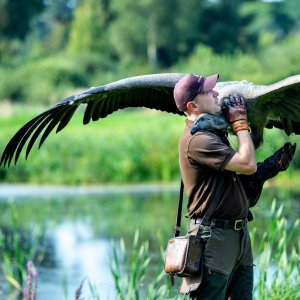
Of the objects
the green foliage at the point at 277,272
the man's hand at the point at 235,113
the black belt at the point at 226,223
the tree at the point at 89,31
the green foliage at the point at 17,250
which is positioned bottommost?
the green foliage at the point at 17,250

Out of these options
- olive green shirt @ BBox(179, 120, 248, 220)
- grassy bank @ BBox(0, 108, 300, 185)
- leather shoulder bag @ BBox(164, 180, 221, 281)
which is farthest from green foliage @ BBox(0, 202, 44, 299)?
grassy bank @ BBox(0, 108, 300, 185)

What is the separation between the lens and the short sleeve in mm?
5641

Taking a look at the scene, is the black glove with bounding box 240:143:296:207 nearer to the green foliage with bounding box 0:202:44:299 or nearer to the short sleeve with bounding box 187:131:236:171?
the short sleeve with bounding box 187:131:236:171

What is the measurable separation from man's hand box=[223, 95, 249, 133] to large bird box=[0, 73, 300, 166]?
0.58m

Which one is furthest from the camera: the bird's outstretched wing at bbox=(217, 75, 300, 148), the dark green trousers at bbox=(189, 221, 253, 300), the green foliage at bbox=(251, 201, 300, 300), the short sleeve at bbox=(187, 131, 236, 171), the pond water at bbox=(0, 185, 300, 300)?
the pond water at bbox=(0, 185, 300, 300)

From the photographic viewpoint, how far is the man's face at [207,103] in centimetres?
572

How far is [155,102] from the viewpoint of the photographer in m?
8.13

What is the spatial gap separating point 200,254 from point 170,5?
56.5 m

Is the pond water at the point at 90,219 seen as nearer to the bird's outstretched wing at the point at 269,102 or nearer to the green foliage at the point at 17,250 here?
the green foliage at the point at 17,250

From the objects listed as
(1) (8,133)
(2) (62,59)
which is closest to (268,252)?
(1) (8,133)

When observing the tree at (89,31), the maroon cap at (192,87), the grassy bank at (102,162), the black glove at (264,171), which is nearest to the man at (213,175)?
the maroon cap at (192,87)

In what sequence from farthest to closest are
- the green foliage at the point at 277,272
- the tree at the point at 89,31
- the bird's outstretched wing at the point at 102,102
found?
the tree at the point at 89,31 < the green foliage at the point at 277,272 < the bird's outstretched wing at the point at 102,102

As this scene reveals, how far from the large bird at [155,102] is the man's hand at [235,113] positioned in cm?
58

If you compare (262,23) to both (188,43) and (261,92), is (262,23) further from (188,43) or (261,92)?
(261,92)
